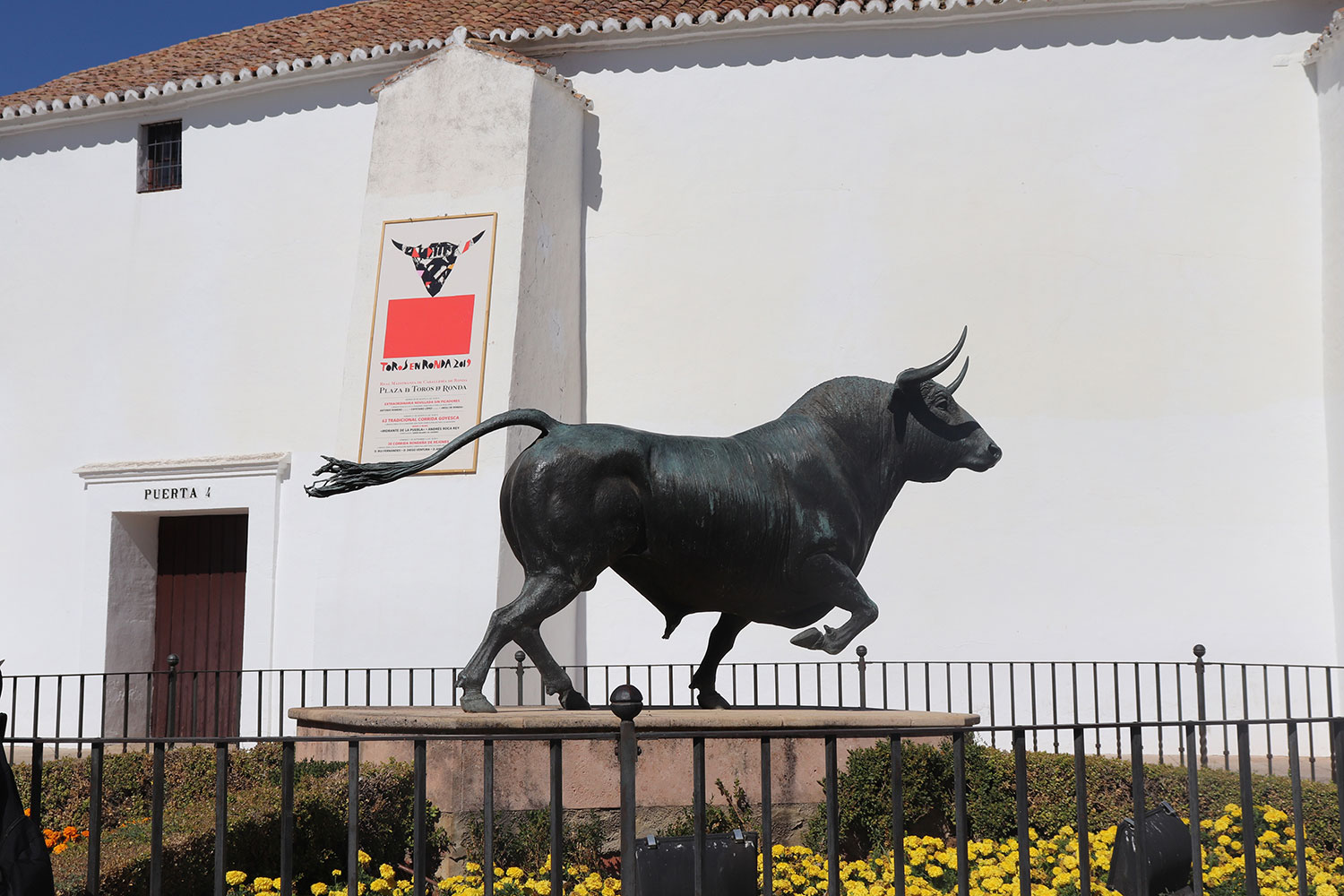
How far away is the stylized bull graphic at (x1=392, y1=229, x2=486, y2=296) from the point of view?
42.3 feet

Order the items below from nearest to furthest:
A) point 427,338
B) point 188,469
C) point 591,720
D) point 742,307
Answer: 1. point 591,720
2. point 427,338
3. point 742,307
4. point 188,469

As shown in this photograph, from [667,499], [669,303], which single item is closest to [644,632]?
[669,303]

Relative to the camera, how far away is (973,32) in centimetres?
1319

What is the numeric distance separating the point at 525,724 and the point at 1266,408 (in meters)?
8.89

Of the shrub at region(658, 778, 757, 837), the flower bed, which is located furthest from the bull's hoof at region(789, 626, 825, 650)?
the flower bed

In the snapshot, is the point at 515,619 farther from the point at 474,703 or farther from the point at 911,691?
the point at 911,691

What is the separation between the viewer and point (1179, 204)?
1277 cm

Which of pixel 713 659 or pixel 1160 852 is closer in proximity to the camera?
pixel 1160 852

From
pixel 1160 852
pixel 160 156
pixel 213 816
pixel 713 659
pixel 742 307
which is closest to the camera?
pixel 1160 852

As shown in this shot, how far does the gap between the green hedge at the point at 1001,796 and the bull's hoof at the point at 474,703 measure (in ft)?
5.20

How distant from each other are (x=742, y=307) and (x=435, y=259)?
2.90 meters

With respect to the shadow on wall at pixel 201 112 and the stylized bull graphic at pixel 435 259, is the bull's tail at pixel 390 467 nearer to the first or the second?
the stylized bull graphic at pixel 435 259

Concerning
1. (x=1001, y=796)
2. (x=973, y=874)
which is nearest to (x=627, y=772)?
(x=973, y=874)

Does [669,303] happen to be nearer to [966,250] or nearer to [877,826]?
[966,250]
